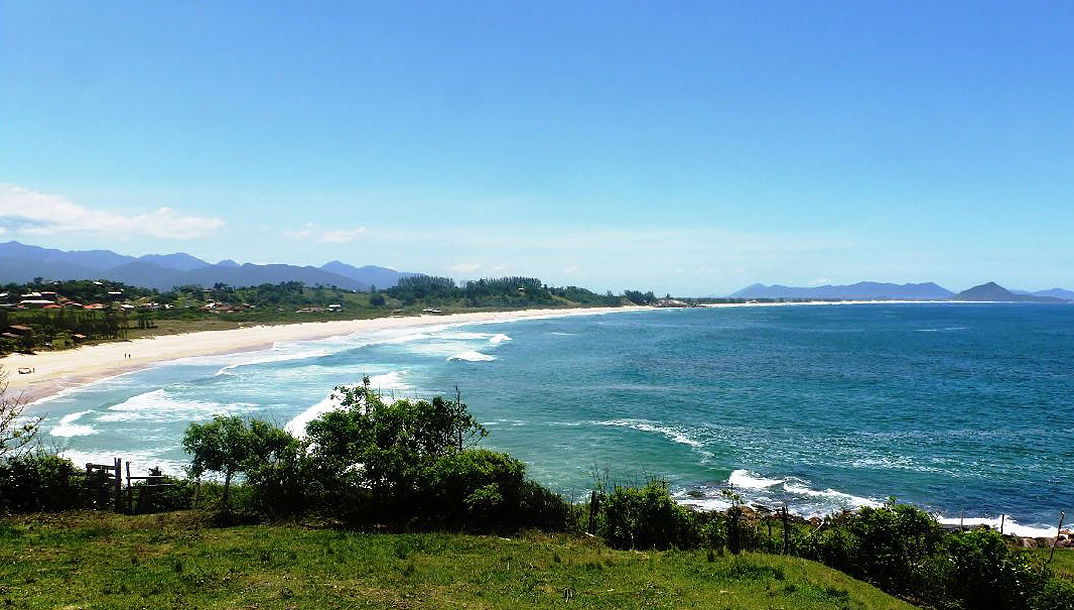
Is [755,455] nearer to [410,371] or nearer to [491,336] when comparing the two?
[410,371]

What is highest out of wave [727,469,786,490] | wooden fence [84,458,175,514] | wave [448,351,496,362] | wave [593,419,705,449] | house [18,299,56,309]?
house [18,299,56,309]

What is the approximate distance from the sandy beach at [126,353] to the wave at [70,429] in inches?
348

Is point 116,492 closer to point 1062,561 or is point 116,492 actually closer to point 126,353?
point 1062,561

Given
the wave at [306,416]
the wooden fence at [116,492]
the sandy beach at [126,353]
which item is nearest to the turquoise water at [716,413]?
the wave at [306,416]

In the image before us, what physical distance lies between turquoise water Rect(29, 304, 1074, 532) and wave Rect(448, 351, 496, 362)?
0.47m

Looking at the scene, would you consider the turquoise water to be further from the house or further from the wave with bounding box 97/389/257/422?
the house

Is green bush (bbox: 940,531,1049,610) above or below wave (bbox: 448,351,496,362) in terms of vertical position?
above

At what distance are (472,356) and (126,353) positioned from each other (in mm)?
43473

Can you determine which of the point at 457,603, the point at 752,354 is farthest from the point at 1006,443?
the point at 752,354

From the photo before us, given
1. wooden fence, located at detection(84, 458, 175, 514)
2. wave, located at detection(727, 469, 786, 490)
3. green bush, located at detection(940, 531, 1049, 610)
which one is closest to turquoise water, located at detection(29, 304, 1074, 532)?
wave, located at detection(727, 469, 786, 490)

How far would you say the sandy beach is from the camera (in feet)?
184

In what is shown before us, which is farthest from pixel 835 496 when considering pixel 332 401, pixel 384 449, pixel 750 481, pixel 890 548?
pixel 332 401

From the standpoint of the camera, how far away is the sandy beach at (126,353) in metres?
56.0

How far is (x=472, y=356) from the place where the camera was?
82875 mm
